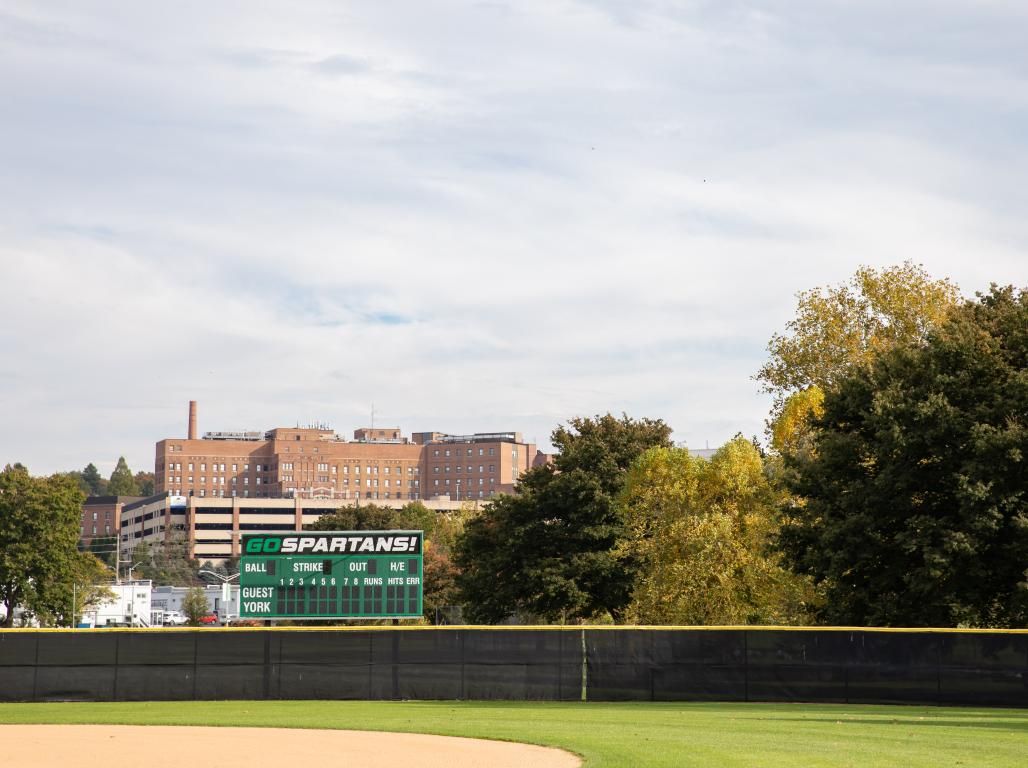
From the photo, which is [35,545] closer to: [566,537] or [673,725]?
[566,537]

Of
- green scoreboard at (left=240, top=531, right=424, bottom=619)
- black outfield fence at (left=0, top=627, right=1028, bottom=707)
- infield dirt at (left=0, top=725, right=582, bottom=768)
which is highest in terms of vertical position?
green scoreboard at (left=240, top=531, right=424, bottom=619)

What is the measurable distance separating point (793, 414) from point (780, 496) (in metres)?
3.31

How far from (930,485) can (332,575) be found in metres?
18.4

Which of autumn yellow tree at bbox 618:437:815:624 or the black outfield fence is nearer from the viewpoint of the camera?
the black outfield fence

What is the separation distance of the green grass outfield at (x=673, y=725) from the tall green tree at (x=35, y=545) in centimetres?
6203

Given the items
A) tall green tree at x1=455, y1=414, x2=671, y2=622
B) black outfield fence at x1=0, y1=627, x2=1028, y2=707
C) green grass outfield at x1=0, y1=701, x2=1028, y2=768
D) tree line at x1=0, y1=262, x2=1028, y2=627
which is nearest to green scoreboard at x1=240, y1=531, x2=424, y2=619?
black outfield fence at x1=0, y1=627, x2=1028, y2=707

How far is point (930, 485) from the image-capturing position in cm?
3716

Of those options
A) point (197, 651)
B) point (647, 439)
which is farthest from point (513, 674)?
point (647, 439)

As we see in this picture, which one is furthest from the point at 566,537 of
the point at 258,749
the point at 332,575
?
the point at 258,749

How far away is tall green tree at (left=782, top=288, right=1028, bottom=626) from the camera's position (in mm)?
35000

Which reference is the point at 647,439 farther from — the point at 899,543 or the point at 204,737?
the point at 204,737

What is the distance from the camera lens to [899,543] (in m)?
36.5

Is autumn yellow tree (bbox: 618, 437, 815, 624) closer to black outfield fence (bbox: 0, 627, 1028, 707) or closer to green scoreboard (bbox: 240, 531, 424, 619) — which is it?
black outfield fence (bbox: 0, 627, 1028, 707)

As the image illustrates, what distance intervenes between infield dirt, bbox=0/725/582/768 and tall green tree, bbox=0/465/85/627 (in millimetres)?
70027
